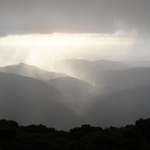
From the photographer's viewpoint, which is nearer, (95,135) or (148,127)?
(95,135)

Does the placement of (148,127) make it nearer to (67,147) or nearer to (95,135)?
(95,135)

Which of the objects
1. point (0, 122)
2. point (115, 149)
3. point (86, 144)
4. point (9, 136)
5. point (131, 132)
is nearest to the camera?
point (115, 149)

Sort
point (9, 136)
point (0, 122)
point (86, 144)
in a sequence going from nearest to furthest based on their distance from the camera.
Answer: point (86, 144)
point (9, 136)
point (0, 122)

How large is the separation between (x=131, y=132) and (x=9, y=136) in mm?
21753

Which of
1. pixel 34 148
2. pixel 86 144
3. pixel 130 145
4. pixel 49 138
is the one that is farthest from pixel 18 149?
pixel 130 145

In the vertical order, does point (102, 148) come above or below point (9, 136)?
below

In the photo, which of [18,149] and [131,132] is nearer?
[18,149]

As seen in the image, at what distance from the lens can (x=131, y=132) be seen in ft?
142

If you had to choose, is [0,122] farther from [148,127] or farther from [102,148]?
[148,127]

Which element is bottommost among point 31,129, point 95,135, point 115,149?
point 115,149

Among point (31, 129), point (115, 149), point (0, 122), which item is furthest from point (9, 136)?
point (115, 149)

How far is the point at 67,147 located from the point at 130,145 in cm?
993

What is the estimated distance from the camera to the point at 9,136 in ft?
154

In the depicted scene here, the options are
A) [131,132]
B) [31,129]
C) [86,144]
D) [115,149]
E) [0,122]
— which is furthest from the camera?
[0,122]
